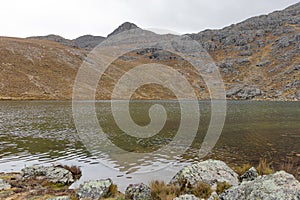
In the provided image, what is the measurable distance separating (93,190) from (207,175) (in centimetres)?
611

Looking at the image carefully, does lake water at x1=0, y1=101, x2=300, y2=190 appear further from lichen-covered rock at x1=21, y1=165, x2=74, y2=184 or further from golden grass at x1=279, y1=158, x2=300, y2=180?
golden grass at x1=279, y1=158, x2=300, y2=180

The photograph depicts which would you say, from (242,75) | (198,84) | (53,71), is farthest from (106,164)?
(242,75)

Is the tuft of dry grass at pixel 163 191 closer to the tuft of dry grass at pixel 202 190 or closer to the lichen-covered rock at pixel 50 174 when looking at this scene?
the tuft of dry grass at pixel 202 190

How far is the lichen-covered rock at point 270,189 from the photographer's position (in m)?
9.48

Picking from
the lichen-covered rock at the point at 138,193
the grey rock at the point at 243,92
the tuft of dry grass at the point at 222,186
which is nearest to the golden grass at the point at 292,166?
the tuft of dry grass at the point at 222,186

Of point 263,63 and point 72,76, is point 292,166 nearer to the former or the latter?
point 72,76

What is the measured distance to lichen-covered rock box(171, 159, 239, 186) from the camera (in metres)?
14.1

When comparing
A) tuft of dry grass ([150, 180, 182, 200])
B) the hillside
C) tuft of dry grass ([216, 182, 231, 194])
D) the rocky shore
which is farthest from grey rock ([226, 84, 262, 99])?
tuft of dry grass ([150, 180, 182, 200])

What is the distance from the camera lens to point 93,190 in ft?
43.1

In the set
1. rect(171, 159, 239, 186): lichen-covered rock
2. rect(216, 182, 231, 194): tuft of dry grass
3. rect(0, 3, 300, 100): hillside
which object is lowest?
rect(216, 182, 231, 194): tuft of dry grass

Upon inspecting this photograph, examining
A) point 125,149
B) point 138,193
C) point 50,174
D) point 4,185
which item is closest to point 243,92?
point 125,149

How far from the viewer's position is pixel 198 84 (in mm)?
188500

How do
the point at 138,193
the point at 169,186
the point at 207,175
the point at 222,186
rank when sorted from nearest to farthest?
the point at 138,193 → the point at 222,186 → the point at 169,186 → the point at 207,175

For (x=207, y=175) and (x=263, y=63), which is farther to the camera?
(x=263, y=63)
